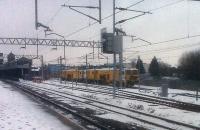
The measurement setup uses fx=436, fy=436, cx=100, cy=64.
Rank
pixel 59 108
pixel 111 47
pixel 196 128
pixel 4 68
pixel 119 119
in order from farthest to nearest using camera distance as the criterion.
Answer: pixel 4 68
pixel 111 47
pixel 59 108
pixel 119 119
pixel 196 128

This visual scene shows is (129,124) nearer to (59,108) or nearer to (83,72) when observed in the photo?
(59,108)

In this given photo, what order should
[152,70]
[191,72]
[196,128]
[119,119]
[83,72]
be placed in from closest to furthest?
[196,128] < [119,119] < [191,72] < [83,72] < [152,70]

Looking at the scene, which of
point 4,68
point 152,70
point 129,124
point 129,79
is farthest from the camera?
point 4,68

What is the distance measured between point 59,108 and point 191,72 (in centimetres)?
4477

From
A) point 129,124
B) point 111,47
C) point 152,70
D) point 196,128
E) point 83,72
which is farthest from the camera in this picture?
point 152,70

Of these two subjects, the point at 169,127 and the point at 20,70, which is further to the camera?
the point at 20,70

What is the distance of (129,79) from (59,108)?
33.9 m

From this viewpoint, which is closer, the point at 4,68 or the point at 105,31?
the point at 105,31

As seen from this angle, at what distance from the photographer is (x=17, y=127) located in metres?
15.6

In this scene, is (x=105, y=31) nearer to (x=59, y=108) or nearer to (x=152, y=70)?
(x=59, y=108)

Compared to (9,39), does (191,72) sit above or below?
below

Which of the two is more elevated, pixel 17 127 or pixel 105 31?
pixel 105 31

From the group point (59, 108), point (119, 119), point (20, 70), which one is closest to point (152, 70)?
point (20, 70)

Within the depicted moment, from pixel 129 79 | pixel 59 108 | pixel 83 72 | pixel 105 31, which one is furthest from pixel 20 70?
pixel 59 108
